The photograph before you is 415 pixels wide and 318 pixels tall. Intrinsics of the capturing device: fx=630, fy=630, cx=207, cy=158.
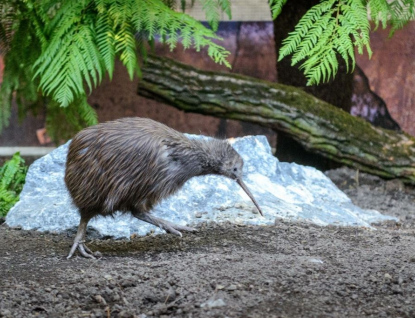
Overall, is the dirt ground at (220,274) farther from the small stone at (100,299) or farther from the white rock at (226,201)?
the white rock at (226,201)

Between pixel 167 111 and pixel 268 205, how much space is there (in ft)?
12.8

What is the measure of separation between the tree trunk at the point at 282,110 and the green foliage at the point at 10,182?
1.65 m

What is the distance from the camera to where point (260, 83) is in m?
6.81

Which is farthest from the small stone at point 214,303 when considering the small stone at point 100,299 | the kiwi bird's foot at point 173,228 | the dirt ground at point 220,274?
the kiwi bird's foot at point 173,228

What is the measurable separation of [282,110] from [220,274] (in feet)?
11.8

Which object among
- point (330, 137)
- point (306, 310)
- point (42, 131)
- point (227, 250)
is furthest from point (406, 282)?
point (42, 131)

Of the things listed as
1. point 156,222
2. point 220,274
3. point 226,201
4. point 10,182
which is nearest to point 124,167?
point 156,222

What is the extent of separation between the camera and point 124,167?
3.93 metres

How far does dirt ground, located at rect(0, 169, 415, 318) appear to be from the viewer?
287 cm

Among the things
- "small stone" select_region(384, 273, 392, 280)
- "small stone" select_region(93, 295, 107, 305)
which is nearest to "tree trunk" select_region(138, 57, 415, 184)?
"small stone" select_region(384, 273, 392, 280)

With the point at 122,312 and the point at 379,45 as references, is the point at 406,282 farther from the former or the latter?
the point at 379,45

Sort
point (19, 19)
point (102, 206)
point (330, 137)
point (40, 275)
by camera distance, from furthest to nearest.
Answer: point (330, 137)
point (19, 19)
point (102, 206)
point (40, 275)

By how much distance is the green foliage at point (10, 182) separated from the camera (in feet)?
17.2

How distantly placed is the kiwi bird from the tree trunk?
2.55 meters
